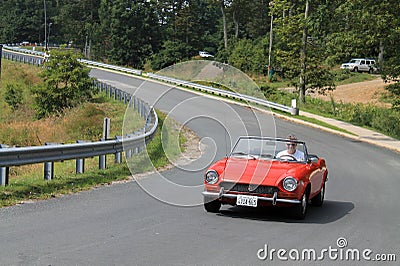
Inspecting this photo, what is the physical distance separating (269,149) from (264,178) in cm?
145

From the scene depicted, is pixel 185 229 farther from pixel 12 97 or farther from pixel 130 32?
pixel 130 32

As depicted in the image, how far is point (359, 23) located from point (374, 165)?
41.2ft

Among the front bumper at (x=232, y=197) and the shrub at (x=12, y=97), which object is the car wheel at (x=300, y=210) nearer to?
the front bumper at (x=232, y=197)

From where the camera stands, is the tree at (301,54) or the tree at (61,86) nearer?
the tree at (61,86)

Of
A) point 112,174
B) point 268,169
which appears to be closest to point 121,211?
point 268,169

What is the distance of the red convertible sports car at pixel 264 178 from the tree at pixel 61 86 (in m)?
25.1

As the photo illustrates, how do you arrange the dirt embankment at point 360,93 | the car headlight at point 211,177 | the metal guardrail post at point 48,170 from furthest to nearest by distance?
the dirt embankment at point 360,93, the metal guardrail post at point 48,170, the car headlight at point 211,177

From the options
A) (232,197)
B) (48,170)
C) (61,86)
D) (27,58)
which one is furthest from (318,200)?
(27,58)

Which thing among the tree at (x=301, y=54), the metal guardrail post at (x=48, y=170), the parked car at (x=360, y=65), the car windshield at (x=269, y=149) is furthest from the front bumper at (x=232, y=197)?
the parked car at (x=360, y=65)

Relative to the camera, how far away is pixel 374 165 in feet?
66.1

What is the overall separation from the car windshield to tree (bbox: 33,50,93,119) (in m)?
24.7

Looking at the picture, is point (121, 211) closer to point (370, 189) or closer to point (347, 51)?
point (370, 189)

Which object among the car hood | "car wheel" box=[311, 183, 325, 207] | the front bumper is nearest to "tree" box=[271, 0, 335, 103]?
"car wheel" box=[311, 183, 325, 207]

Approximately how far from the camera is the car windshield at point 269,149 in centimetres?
1152
